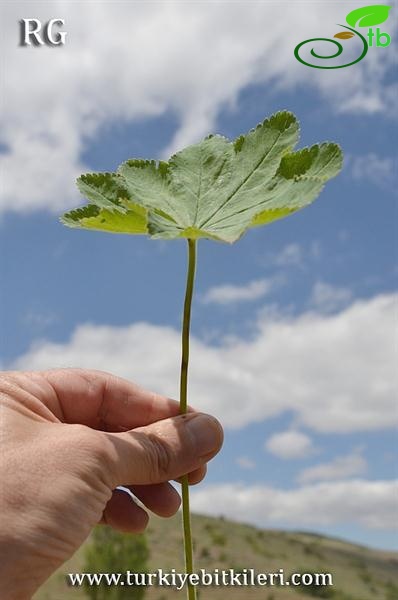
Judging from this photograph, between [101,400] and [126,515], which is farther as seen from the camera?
[101,400]

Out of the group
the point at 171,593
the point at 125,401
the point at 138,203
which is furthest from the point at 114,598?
the point at 138,203

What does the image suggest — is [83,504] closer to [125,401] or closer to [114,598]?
[125,401]

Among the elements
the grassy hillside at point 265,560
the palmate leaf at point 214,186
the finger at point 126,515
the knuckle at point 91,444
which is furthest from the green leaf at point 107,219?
the grassy hillside at point 265,560

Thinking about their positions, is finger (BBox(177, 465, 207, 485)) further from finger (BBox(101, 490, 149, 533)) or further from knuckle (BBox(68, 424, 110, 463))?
knuckle (BBox(68, 424, 110, 463))

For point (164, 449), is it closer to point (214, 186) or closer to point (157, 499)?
point (157, 499)

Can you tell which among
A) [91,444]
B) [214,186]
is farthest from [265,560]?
[214,186]

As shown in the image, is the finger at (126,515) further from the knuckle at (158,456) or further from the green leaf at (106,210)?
the green leaf at (106,210)
